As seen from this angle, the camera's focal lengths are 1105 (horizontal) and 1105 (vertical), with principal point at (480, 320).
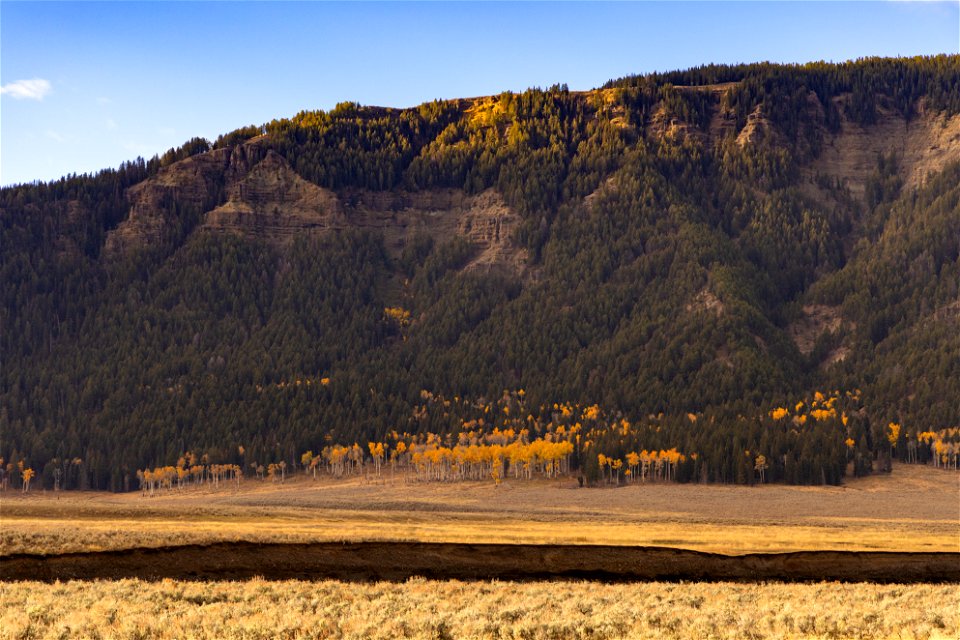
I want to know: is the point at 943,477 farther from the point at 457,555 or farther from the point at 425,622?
the point at 425,622

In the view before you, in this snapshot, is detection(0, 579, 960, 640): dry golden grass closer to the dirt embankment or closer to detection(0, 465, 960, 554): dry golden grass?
the dirt embankment

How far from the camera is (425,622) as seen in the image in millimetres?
37031

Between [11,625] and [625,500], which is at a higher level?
[11,625]

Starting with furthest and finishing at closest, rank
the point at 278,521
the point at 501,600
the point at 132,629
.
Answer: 1. the point at 278,521
2. the point at 501,600
3. the point at 132,629

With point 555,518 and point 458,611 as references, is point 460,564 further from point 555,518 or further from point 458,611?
point 555,518

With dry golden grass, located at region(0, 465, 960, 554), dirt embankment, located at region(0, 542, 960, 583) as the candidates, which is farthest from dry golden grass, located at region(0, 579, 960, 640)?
dry golden grass, located at region(0, 465, 960, 554)

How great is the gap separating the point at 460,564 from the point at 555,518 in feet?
168

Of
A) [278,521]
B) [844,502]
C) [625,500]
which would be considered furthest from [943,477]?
[278,521]

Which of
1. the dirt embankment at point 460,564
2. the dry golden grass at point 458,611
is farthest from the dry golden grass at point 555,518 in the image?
the dry golden grass at point 458,611

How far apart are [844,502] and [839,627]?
114m

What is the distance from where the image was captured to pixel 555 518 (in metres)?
105

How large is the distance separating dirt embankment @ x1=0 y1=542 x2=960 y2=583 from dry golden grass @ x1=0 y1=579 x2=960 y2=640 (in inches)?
191

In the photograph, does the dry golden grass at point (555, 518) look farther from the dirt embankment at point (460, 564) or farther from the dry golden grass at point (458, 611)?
the dry golden grass at point (458, 611)

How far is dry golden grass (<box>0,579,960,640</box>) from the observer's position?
3616cm
